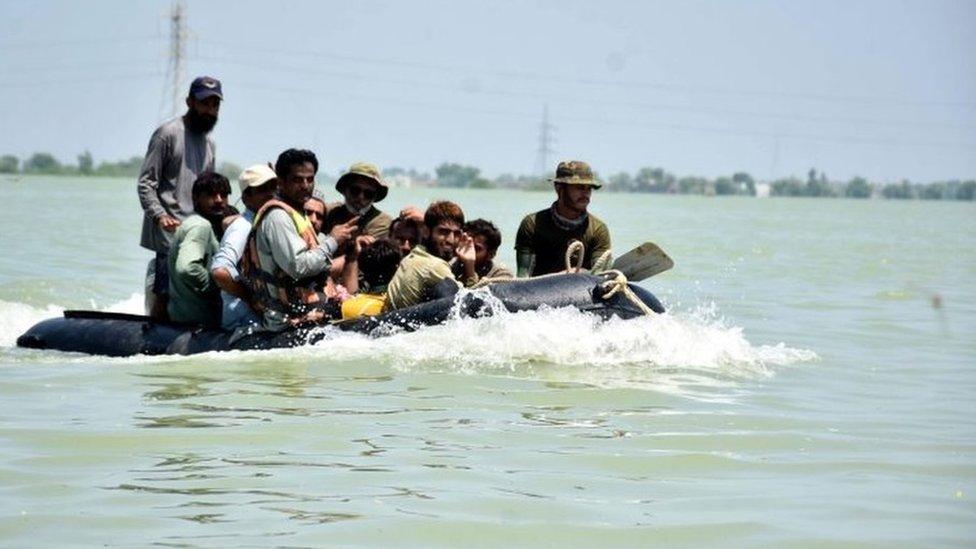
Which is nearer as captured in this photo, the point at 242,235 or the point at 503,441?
the point at 503,441

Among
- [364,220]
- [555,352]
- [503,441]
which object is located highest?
[364,220]

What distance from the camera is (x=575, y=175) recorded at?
10.7m

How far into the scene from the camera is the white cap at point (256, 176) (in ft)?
32.4

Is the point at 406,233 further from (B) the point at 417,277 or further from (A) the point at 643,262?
(A) the point at 643,262

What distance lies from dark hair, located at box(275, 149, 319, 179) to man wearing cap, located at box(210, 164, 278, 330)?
1.29 feet

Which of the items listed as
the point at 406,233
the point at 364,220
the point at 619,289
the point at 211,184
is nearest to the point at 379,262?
the point at 406,233

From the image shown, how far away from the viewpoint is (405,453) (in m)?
7.54

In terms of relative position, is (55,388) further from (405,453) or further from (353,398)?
(405,453)

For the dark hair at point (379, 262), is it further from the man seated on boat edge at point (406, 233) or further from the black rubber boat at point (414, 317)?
the black rubber boat at point (414, 317)

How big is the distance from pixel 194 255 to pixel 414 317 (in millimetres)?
1324

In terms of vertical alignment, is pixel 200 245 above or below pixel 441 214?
below

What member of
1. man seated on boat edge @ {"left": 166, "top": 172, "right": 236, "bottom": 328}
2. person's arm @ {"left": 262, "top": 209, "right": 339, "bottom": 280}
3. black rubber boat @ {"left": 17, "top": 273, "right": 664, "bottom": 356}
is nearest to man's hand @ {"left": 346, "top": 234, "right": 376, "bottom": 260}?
black rubber boat @ {"left": 17, "top": 273, "right": 664, "bottom": 356}

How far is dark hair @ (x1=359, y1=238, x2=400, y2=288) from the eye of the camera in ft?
34.3

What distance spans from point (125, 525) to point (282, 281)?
373cm
